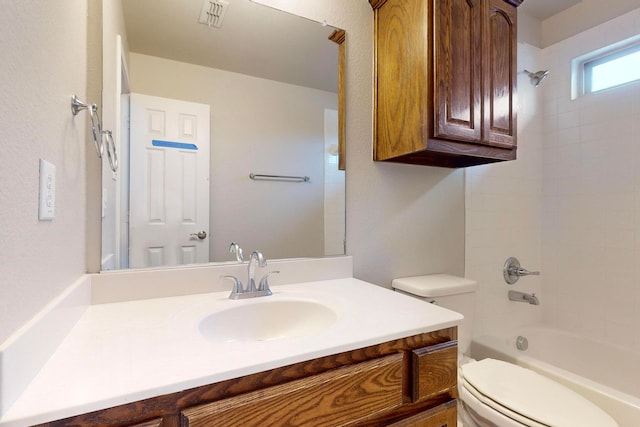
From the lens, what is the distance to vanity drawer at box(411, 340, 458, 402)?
769 millimetres

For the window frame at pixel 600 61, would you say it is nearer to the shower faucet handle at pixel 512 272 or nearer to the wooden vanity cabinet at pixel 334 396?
the shower faucet handle at pixel 512 272

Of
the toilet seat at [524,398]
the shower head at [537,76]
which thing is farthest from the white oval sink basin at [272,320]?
the shower head at [537,76]

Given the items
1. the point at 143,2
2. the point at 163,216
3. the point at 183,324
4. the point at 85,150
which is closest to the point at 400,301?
the point at 183,324

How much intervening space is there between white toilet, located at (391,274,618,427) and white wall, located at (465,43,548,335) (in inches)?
17.8

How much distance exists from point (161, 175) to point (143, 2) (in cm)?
60

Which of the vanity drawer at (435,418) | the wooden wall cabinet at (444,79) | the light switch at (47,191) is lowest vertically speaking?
the vanity drawer at (435,418)

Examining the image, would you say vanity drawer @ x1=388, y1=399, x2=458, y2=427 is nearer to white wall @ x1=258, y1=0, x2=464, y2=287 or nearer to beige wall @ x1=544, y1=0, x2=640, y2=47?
white wall @ x1=258, y1=0, x2=464, y2=287

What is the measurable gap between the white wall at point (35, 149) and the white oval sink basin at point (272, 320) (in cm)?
42

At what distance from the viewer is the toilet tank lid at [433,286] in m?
1.34

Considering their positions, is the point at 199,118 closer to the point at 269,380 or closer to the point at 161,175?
the point at 161,175

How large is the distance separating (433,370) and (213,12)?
1.41 metres

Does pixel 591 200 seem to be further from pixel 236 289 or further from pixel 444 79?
pixel 236 289

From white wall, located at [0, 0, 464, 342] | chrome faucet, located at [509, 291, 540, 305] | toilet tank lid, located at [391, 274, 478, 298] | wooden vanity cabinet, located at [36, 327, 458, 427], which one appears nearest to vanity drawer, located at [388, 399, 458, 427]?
wooden vanity cabinet, located at [36, 327, 458, 427]

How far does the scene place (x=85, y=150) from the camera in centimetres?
91
